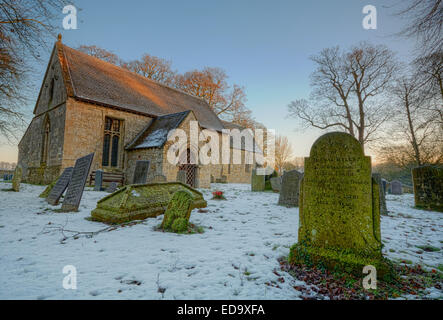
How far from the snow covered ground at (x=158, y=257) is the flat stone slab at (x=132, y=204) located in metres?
0.30

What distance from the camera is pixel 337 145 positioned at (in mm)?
2969

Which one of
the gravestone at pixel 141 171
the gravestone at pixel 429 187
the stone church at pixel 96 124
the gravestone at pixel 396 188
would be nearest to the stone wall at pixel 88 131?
the stone church at pixel 96 124

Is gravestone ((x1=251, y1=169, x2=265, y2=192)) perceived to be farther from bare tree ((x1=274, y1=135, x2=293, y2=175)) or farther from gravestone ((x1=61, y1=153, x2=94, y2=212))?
bare tree ((x1=274, y1=135, x2=293, y2=175))

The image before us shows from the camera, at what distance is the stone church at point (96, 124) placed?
39.5ft

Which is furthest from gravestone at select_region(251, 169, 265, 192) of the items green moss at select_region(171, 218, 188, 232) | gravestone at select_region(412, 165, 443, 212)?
green moss at select_region(171, 218, 188, 232)

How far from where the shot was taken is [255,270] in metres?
2.59

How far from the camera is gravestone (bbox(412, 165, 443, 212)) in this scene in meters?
7.55

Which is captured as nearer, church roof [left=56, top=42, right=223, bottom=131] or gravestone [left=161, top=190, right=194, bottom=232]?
gravestone [left=161, top=190, right=194, bottom=232]

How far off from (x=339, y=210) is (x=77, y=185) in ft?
21.1

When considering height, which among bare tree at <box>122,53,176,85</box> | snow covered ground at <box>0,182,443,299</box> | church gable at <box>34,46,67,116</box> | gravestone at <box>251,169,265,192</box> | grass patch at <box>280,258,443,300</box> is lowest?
grass patch at <box>280,258,443,300</box>

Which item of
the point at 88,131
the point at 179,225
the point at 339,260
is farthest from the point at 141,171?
the point at 339,260

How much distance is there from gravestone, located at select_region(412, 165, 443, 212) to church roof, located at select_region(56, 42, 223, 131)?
45.4ft

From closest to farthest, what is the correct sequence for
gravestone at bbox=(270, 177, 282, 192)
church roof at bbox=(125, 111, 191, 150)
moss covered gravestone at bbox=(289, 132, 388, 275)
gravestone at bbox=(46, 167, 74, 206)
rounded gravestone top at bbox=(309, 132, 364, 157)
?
moss covered gravestone at bbox=(289, 132, 388, 275) < rounded gravestone top at bbox=(309, 132, 364, 157) < gravestone at bbox=(46, 167, 74, 206) < church roof at bbox=(125, 111, 191, 150) < gravestone at bbox=(270, 177, 282, 192)

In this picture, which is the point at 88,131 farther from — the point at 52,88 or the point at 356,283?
the point at 356,283
